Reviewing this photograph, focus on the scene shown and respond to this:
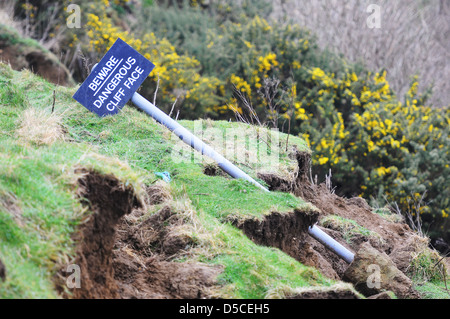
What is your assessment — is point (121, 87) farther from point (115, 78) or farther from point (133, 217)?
point (133, 217)

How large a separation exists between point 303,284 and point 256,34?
34.3 feet

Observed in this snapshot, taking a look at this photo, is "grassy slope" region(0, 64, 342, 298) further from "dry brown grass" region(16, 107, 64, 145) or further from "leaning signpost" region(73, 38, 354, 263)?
"leaning signpost" region(73, 38, 354, 263)

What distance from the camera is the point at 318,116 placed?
12.3 m

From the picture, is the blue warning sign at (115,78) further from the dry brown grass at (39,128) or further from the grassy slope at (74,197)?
the dry brown grass at (39,128)

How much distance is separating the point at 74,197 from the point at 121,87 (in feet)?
8.51

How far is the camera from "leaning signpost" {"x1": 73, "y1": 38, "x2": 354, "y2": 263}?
5.90 metres

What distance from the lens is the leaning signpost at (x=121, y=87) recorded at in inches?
232

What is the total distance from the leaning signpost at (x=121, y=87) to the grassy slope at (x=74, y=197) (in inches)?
8.0

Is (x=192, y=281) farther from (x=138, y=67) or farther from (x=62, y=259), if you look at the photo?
(x=138, y=67)

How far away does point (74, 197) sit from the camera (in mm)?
3604

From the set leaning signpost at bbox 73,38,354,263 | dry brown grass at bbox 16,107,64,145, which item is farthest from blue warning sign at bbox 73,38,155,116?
dry brown grass at bbox 16,107,64,145

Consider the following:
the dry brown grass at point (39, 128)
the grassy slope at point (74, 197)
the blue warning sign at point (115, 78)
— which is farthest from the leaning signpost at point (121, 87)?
the dry brown grass at point (39, 128)

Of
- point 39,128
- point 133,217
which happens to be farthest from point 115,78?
point 133,217
